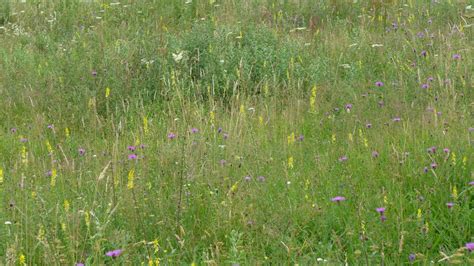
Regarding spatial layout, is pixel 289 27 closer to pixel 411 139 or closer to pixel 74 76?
pixel 74 76

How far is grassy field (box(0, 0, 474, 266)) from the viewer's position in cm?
288

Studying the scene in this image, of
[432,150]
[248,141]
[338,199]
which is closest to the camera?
[338,199]

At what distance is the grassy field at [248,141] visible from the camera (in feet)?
9.45

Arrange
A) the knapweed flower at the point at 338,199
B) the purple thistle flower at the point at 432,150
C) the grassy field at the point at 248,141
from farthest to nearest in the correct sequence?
1. the purple thistle flower at the point at 432,150
2. the knapweed flower at the point at 338,199
3. the grassy field at the point at 248,141

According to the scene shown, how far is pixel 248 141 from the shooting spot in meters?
4.05

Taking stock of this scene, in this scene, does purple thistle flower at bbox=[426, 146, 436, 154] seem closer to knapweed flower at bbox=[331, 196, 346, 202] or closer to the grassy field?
the grassy field

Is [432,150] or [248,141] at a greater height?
[432,150]

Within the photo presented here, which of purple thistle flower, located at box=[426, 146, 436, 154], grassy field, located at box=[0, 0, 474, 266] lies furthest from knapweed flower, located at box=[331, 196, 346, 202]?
purple thistle flower, located at box=[426, 146, 436, 154]

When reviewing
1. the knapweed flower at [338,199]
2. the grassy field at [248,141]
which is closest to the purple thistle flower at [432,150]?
the grassy field at [248,141]

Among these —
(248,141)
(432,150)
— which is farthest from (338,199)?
(248,141)

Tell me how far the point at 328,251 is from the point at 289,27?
15.5 ft

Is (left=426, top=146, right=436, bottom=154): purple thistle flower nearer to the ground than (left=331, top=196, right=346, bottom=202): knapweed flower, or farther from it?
farther from it

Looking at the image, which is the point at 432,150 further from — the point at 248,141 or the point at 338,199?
the point at 248,141

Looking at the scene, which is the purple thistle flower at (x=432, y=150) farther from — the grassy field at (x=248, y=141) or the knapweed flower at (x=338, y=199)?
the knapweed flower at (x=338, y=199)
